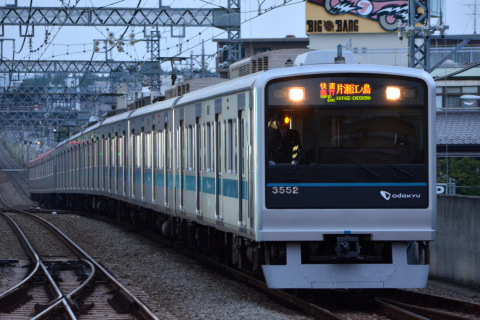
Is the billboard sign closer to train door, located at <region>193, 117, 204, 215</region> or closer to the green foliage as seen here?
the green foliage

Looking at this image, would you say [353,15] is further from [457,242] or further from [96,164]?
[457,242]

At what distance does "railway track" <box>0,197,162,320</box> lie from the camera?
10.8 m

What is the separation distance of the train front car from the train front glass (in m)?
0.01

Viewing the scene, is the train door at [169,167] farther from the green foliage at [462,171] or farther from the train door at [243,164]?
the green foliage at [462,171]

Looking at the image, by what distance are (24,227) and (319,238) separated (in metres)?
18.0

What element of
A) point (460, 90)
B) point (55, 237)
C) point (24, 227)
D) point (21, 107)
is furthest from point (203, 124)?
point (21, 107)

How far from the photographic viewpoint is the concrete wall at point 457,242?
41.9 feet

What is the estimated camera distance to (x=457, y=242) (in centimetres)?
1333

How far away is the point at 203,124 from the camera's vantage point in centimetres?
1459

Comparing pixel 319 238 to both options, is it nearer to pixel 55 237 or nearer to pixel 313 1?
pixel 55 237

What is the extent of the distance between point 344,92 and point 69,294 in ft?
13.8

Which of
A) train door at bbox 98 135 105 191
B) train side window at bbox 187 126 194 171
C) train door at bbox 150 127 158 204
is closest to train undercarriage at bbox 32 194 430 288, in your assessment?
train side window at bbox 187 126 194 171

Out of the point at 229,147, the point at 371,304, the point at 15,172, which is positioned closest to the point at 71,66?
the point at 229,147

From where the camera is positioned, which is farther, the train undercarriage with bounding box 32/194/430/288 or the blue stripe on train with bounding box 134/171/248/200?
the blue stripe on train with bounding box 134/171/248/200
